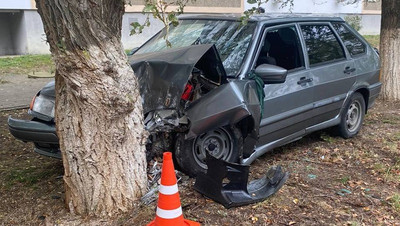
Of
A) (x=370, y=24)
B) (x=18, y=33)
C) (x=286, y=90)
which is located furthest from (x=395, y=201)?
(x=370, y=24)

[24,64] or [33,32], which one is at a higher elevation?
[33,32]

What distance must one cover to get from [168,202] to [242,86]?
1.29 meters

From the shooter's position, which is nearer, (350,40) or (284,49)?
(284,49)

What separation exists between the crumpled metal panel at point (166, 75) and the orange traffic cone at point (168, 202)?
30.4 inches

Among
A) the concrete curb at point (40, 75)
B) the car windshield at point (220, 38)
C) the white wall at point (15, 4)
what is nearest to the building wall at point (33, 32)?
the white wall at point (15, 4)

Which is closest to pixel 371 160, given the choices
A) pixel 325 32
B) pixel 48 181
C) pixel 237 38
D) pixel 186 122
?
pixel 325 32

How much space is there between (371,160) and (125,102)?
312cm

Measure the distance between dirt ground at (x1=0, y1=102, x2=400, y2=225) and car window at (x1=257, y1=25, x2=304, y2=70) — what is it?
110 centimetres

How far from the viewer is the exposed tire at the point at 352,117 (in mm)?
5391

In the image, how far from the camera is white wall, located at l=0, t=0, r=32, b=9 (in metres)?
13.2

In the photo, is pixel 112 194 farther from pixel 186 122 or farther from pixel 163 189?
pixel 186 122

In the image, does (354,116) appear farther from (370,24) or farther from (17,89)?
(370,24)

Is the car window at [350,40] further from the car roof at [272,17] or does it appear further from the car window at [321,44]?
the car roof at [272,17]

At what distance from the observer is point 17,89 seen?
909 centimetres
